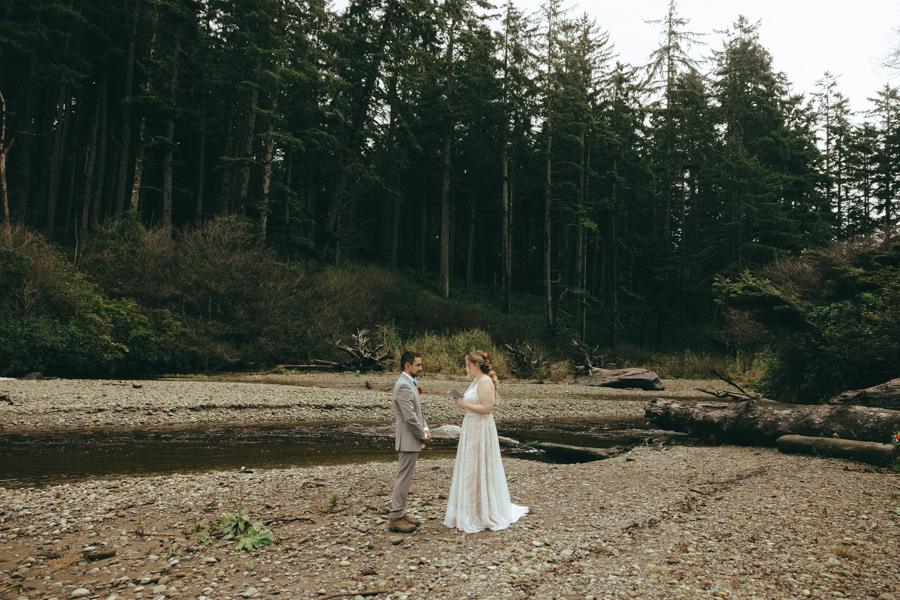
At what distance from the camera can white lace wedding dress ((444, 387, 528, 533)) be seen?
540cm

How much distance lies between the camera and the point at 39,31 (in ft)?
84.0

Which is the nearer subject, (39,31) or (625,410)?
(625,410)

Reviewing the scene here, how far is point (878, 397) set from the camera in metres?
9.19

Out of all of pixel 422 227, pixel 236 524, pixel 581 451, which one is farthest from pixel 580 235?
pixel 236 524

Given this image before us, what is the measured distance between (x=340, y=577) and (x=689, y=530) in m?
3.61

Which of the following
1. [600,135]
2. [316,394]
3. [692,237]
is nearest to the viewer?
[316,394]

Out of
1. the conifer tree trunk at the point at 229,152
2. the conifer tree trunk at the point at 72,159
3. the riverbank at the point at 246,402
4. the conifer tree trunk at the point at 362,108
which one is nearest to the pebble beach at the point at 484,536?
the riverbank at the point at 246,402

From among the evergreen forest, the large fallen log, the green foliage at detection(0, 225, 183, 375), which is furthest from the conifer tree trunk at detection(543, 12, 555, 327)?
the green foliage at detection(0, 225, 183, 375)

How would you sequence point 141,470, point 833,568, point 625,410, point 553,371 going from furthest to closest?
point 553,371, point 625,410, point 141,470, point 833,568

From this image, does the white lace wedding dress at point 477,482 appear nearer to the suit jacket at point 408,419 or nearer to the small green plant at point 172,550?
the suit jacket at point 408,419

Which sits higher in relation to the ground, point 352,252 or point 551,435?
point 352,252

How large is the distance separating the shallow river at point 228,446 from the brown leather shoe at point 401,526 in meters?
4.04

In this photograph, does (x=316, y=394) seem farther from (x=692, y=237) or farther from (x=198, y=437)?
(x=692, y=237)

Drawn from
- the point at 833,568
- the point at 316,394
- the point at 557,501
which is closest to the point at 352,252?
the point at 316,394
